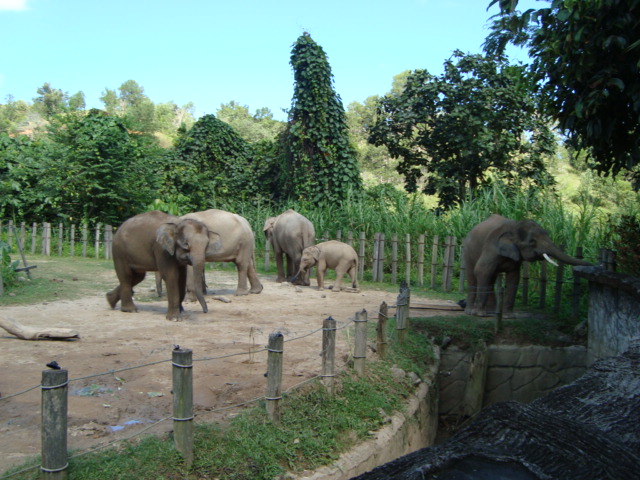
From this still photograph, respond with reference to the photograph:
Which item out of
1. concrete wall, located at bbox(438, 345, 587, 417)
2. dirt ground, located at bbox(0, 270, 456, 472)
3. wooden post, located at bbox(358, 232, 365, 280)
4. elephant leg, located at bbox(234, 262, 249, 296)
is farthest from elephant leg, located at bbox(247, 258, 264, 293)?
concrete wall, located at bbox(438, 345, 587, 417)

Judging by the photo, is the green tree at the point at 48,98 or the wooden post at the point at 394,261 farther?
the green tree at the point at 48,98

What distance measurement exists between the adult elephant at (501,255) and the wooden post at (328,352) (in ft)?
14.1

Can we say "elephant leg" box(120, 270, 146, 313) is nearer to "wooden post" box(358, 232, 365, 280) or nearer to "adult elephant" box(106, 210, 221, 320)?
"adult elephant" box(106, 210, 221, 320)

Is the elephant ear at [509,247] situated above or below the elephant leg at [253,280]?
above

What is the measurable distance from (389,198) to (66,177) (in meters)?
9.36

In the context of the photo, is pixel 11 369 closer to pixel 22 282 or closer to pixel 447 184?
pixel 22 282

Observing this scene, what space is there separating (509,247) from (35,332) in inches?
241

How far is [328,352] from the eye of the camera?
17.1 ft

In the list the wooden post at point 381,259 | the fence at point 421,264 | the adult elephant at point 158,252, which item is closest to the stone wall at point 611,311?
the fence at point 421,264

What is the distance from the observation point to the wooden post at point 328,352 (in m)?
5.18

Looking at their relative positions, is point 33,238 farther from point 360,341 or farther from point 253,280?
point 360,341

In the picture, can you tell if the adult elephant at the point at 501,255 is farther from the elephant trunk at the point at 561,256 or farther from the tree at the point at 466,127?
the tree at the point at 466,127

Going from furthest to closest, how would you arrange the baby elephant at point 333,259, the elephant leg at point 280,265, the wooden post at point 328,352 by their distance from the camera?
1. the elephant leg at point 280,265
2. the baby elephant at point 333,259
3. the wooden post at point 328,352

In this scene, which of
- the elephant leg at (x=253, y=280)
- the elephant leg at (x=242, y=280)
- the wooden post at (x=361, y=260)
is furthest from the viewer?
the wooden post at (x=361, y=260)
